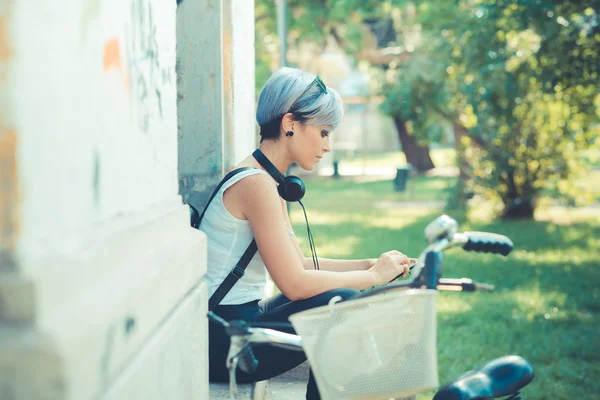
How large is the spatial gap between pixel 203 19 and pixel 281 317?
5.48ft

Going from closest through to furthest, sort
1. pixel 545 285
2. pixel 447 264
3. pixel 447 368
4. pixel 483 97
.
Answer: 1. pixel 447 368
2. pixel 545 285
3. pixel 447 264
4. pixel 483 97

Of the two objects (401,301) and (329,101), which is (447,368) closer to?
(329,101)

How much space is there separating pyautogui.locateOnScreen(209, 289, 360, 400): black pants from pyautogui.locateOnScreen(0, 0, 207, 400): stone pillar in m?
0.38

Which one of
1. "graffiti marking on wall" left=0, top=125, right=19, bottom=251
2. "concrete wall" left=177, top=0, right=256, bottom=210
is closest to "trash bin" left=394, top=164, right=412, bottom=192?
"concrete wall" left=177, top=0, right=256, bottom=210

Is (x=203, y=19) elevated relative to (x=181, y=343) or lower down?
elevated

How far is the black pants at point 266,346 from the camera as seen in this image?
9.09 feet

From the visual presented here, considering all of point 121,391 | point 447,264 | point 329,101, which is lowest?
point 447,264

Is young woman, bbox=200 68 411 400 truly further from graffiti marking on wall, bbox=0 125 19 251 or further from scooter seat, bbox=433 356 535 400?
graffiti marking on wall, bbox=0 125 19 251

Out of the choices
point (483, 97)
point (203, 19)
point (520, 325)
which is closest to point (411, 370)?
point (203, 19)

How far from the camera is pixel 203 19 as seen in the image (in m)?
3.84

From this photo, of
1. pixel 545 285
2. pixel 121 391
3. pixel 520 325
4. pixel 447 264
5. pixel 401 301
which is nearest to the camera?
pixel 121 391

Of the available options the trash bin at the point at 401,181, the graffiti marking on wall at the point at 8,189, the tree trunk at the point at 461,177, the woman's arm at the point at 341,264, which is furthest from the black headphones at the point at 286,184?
the trash bin at the point at 401,181

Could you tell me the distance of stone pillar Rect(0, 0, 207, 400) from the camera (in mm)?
1341

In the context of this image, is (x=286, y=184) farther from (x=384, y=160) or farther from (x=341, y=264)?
(x=384, y=160)
